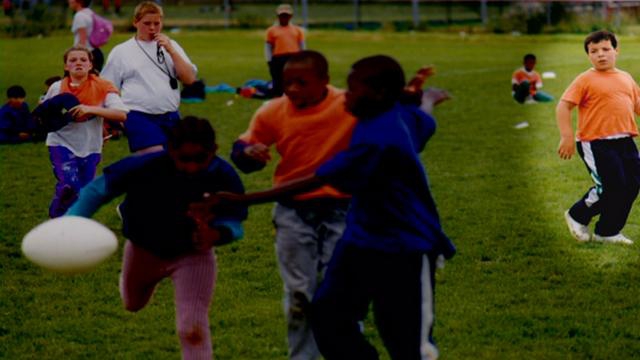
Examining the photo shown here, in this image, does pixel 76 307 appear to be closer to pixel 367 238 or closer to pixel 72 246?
pixel 72 246

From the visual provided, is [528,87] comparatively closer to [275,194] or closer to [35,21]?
[275,194]

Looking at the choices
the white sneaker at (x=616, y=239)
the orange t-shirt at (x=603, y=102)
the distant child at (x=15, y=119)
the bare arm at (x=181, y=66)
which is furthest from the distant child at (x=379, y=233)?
the distant child at (x=15, y=119)

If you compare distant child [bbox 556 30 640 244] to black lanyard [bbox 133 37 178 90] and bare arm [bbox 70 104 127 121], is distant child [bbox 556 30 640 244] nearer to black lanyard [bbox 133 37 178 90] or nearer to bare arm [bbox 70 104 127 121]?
black lanyard [bbox 133 37 178 90]

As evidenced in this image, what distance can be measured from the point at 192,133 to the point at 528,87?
53.2 ft

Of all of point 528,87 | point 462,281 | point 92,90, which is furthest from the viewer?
point 528,87

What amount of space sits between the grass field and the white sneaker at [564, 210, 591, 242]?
0.28 feet

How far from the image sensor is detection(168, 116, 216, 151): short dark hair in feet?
19.9

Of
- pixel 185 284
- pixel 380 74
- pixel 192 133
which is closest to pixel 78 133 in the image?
pixel 185 284

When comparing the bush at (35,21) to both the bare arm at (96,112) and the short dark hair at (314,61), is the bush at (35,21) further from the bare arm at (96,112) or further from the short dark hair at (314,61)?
the short dark hair at (314,61)

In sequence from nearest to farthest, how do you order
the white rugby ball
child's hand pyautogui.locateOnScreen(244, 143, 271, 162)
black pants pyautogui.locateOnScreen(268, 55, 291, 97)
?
child's hand pyautogui.locateOnScreen(244, 143, 271, 162)
the white rugby ball
black pants pyautogui.locateOnScreen(268, 55, 291, 97)

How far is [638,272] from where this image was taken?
9.48 m

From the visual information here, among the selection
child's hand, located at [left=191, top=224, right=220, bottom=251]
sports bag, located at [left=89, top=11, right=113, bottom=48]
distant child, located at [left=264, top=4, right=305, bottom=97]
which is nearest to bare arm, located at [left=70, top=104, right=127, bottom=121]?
child's hand, located at [left=191, top=224, right=220, bottom=251]

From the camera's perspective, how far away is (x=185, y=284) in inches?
246

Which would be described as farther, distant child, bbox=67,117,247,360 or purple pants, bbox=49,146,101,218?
purple pants, bbox=49,146,101,218
